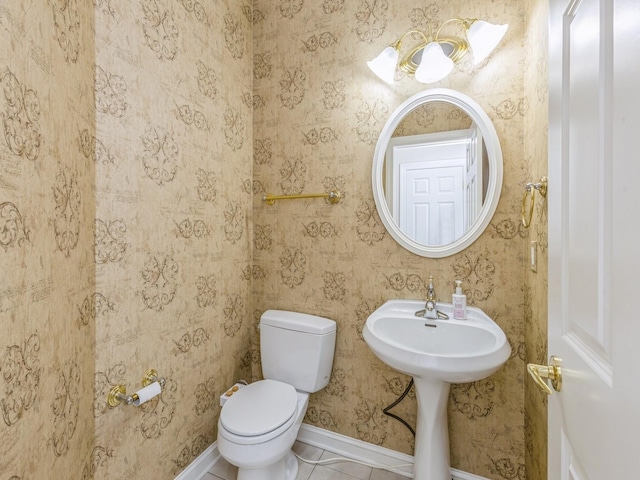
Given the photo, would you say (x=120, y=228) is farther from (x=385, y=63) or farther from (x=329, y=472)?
(x=329, y=472)

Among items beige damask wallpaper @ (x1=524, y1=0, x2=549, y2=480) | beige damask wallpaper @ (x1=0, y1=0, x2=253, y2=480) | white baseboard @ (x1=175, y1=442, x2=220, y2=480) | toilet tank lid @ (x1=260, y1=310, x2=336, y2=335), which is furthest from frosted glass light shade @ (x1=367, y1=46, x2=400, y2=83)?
white baseboard @ (x1=175, y1=442, x2=220, y2=480)

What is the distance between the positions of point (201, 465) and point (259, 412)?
0.54 m

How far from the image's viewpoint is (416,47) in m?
1.41

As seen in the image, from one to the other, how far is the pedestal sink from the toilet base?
61 cm

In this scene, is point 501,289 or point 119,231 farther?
point 501,289

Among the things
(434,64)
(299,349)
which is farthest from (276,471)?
(434,64)

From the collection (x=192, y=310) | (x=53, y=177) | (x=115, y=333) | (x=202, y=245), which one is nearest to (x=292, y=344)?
(x=192, y=310)

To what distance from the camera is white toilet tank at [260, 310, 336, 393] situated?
1.52 metres

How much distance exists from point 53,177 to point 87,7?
0.62 metres

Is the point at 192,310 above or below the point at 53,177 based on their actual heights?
below

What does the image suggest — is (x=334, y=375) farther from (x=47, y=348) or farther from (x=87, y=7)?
(x=87, y=7)

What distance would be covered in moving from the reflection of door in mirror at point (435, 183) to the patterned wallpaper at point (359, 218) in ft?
0.36

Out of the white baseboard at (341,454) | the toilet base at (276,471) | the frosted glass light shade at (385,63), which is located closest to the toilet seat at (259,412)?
the toilet base at (276,471)

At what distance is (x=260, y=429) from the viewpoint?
1.17 metres
